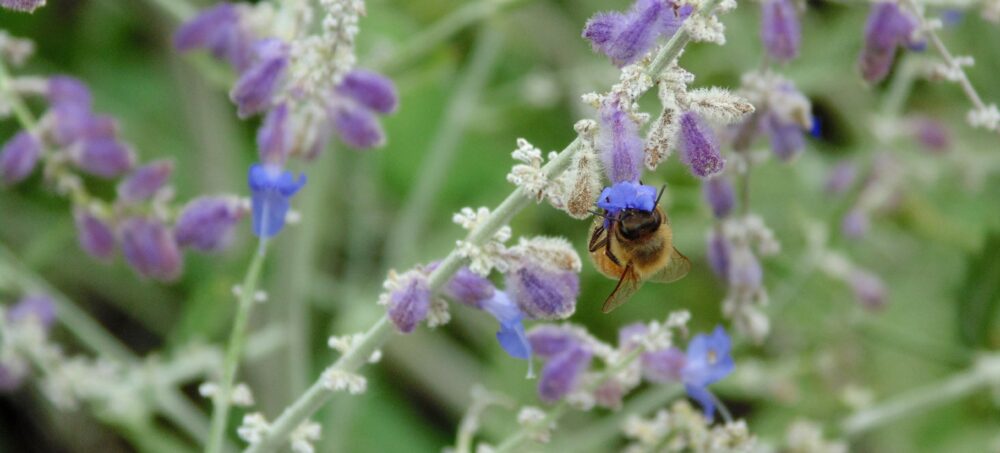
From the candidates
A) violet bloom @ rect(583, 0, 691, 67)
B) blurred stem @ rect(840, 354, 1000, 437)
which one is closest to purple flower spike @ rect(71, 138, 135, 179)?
violet bloom @ rect(583, 0, 691, 67)

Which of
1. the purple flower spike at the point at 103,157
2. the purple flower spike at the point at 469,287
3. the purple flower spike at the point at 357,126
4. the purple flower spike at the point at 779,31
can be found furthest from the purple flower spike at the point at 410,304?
the purple flower spike at the point at 103,157

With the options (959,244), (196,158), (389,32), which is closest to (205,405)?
(196,158)

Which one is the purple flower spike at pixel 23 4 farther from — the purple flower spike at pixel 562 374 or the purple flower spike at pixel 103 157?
the purple flower spike at pixel 562 374

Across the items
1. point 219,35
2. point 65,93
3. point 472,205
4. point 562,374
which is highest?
point 472,205

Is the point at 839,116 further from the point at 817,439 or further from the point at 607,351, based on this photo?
the point at 607,351

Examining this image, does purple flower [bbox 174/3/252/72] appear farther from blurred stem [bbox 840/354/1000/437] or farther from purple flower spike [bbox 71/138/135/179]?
blurred stem [bbox 840/354/1000/437]

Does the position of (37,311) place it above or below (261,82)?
above

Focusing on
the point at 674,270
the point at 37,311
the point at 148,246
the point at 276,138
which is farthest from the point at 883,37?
the point at 37,311

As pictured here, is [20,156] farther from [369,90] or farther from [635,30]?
[635,30]
